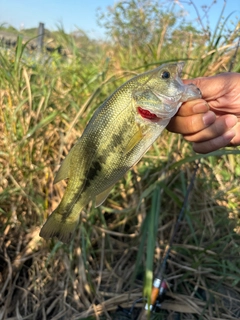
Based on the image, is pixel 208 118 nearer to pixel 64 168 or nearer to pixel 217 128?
pixel 217 128

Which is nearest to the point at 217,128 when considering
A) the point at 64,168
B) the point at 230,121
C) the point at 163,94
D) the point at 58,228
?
the point at 230,121

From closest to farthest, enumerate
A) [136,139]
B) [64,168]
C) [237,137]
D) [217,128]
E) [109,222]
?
1. [136,139]
2. [64,168]
3. [217,128]
4. [237,137]
5. [109,222]

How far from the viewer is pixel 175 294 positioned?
1946 mm

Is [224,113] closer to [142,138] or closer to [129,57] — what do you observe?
[142,138]

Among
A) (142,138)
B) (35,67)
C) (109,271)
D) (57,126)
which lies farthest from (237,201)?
(35,67)

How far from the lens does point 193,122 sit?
4.26 ft

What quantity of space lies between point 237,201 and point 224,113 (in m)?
1.08

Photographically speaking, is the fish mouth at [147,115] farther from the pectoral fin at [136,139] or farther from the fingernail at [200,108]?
the fingernail at [200,108]

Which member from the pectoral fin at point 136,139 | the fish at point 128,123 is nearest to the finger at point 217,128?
the fish at point 128,123

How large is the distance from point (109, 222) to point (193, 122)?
1221mm

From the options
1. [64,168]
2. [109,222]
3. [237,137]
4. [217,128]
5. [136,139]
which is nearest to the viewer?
[136,139]

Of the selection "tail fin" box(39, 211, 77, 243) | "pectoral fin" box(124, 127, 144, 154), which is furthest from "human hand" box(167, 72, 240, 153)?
"tail fin" box(39, 211, 77, 243)

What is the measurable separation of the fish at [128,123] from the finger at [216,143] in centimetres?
31

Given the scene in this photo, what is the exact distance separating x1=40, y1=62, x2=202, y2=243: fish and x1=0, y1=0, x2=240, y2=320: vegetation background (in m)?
0.64
